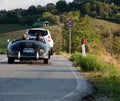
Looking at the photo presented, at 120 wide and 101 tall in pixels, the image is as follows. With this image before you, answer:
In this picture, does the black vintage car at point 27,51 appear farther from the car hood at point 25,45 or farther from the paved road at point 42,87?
the paved road at point 42,87

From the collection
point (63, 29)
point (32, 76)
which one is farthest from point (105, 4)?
point (32, 76)

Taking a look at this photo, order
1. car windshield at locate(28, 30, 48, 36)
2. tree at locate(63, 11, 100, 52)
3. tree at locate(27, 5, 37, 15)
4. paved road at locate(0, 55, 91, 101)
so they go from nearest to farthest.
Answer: paved road at locate(0, 55, 91, 101)
car windshield at locate(28, 30, 48, 36)
tree at locate(63, 11, 100, 52)
tree at locate(27, 5, 37, 15)

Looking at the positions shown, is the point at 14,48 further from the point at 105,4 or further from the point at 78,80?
the point at 105,4

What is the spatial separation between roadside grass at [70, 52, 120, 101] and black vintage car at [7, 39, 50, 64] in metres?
1.97

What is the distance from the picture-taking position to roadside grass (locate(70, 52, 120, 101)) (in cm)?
1277

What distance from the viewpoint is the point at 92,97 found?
12.2 metres

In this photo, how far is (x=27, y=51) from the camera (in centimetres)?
2423

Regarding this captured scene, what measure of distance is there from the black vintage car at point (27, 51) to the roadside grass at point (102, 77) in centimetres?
197

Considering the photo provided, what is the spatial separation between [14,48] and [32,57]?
3.14 ft

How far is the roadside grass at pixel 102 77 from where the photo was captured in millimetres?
12766

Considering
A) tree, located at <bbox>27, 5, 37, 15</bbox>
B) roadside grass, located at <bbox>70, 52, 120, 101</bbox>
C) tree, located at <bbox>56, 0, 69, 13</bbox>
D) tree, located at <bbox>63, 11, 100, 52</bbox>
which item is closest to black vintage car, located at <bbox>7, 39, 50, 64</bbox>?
roadside grass, located at <bbox>70, 52, 120, 101</bbox>

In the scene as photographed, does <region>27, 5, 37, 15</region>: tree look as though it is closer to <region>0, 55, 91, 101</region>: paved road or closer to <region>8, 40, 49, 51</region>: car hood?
<region>8, 40, 49, 51</region>: car hood

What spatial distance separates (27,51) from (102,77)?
8.02 meters

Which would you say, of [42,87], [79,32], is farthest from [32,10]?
[42,87]
